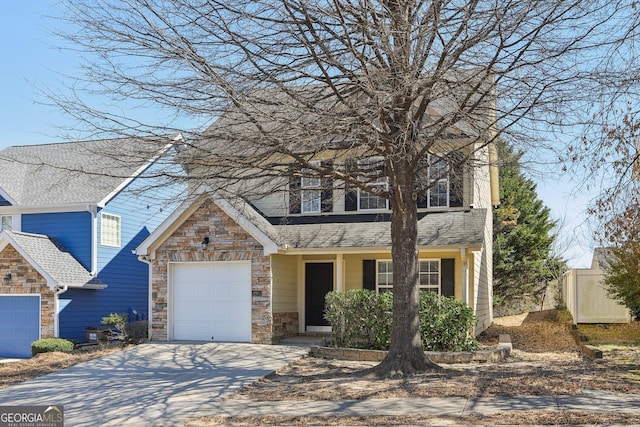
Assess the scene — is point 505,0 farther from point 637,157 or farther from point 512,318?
point 512,318

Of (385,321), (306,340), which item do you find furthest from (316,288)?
(385,321)

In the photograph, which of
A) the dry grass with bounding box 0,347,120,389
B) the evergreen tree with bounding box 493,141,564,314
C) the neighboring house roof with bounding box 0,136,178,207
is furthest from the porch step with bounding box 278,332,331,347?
the evergreen tree with bounding box 493,141,564,314

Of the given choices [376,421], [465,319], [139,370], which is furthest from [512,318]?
[376,421]

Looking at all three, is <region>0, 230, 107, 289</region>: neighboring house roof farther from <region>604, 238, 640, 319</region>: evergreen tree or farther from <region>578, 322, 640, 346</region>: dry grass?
<region>604, 238, 640, 319</region>: evergreen tree

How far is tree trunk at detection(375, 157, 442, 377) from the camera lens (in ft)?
41.5

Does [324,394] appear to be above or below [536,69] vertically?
below

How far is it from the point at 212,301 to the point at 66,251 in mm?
6828

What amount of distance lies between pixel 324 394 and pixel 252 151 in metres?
4.62

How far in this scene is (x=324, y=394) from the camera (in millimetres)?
11008

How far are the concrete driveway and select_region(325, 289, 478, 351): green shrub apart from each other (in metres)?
1.19

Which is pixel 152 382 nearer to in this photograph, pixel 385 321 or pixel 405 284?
pixel 405 284

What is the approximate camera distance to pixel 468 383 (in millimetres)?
11383

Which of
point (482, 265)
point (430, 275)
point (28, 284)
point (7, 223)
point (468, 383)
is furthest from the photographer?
point (7, 223)

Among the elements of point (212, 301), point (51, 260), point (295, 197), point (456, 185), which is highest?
point (456, 185)
